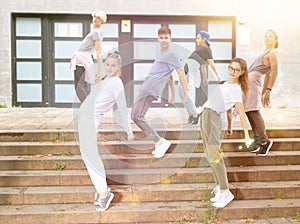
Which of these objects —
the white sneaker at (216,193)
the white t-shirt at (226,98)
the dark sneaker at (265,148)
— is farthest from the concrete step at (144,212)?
the white t-shirt at (226,98)

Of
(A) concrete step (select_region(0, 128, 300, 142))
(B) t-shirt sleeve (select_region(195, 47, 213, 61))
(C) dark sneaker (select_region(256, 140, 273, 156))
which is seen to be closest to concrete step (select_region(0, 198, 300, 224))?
(C) dark sneaker (select_region(256, 140, 273, 156))

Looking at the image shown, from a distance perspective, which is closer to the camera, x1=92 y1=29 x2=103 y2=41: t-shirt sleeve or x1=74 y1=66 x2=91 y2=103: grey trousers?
x1=92 y1=29 x2=103 y2=41: t-shirt sleeve

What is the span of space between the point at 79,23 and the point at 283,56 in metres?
6.42

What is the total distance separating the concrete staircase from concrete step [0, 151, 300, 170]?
1 cm

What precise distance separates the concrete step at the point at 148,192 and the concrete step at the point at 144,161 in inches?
16.9

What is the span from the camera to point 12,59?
529 inches

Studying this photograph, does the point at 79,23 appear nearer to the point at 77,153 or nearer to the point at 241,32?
the point at 241,32

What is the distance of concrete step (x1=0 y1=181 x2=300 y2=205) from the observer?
555 centimetres

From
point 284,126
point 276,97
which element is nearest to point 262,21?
point 276,97

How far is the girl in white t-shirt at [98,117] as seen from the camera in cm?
522

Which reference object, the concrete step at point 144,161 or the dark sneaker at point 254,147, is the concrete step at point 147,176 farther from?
the dark sneaker at point 254,147

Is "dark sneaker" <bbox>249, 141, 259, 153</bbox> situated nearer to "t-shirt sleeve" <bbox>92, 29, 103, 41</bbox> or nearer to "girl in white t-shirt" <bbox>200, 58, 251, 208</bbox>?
"girl in white t-shirt" <bbox>200, 58, 251, 208</bbox>

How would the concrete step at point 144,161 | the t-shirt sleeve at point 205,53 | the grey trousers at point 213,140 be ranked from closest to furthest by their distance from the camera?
the grey trousers at point 213,140
the concrete step at point 144,161
the t-shirt sleeve at point 205,53

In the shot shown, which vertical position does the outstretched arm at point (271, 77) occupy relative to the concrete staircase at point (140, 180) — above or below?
above
